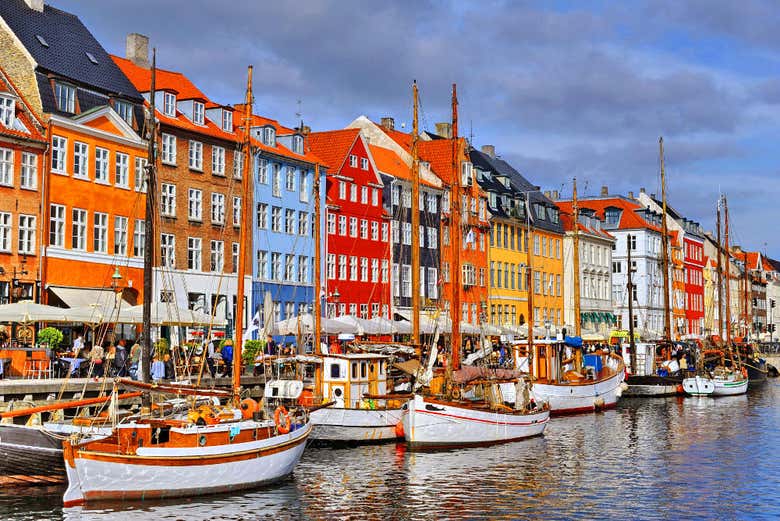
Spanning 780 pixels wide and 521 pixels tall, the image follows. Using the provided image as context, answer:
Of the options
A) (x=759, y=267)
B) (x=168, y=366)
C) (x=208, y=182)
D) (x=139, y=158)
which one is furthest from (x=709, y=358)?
(x=759, y=267)

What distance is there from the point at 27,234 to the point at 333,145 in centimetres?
3017

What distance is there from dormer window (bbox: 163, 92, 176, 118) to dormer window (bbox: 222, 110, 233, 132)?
16.1 ft

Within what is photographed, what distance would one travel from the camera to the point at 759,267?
169500mm

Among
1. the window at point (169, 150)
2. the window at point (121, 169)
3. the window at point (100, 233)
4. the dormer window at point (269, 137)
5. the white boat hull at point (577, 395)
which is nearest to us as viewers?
the white boat hull at point (577, 395)

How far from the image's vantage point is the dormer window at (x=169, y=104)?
60.4 metres

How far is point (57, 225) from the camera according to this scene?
5275cm

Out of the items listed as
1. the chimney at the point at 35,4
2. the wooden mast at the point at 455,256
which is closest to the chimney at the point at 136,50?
the chimney at the point at 35,4

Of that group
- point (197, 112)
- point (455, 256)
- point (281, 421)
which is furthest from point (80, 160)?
point (281, 421)

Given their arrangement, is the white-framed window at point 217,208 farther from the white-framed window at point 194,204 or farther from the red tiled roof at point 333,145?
the red tiled roof at point 333,145

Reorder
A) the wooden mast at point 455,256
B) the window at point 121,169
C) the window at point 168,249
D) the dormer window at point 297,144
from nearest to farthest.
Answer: the wooden mast at point 455,256, the window at point 121,169, the window at point 168,249, the dormer window at point 297,144

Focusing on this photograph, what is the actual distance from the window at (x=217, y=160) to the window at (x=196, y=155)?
1.11 meters

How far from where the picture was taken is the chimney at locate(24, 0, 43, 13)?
56541mm

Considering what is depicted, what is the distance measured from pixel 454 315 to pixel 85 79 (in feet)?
78.0

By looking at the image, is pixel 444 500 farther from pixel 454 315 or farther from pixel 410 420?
pixel 454 315
